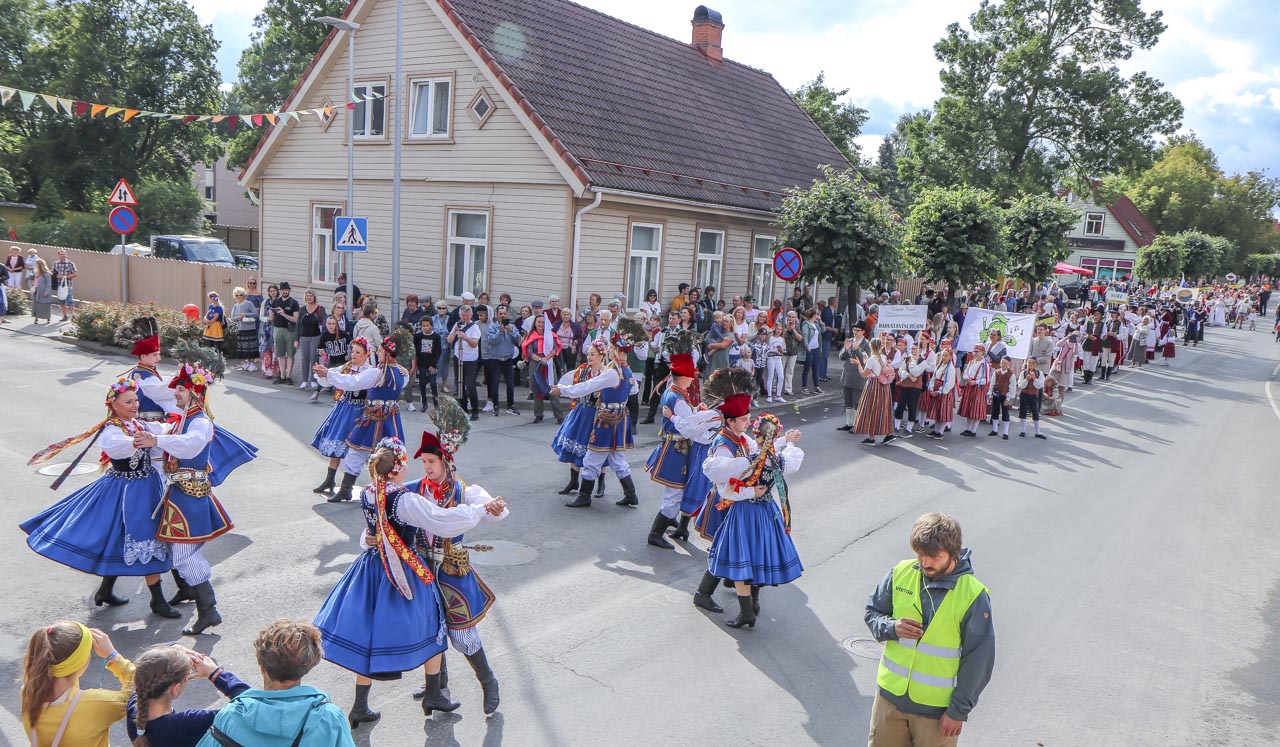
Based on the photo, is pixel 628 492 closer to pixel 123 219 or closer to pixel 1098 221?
pixel 123 219

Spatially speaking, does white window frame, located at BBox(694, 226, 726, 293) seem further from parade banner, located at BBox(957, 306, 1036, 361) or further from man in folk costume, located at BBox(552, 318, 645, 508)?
man in folk costume, located at BBox(552, 318, 645, 508)

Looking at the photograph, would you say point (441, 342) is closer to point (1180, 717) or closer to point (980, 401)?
point (980, 401)

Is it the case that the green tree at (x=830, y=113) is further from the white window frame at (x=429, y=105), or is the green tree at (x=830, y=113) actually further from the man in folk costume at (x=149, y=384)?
the man in folk costume at (x=149, y=384)

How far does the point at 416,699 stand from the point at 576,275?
12867 millimetres

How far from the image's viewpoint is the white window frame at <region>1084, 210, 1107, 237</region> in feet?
218

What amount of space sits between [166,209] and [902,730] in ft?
134

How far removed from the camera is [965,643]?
4004 mm

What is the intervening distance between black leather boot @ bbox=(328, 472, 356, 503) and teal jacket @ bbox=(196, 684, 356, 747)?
6.09 metres

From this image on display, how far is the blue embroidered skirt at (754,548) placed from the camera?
21.4 ft

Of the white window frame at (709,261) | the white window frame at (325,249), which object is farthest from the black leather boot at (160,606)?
the white window frame at (709,261)

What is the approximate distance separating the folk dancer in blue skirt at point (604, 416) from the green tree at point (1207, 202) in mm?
67978

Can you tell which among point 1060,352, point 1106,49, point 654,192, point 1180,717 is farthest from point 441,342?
point 1106,49

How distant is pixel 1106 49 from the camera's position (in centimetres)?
3412

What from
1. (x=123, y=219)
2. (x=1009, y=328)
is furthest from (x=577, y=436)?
(x=123, y=219)
